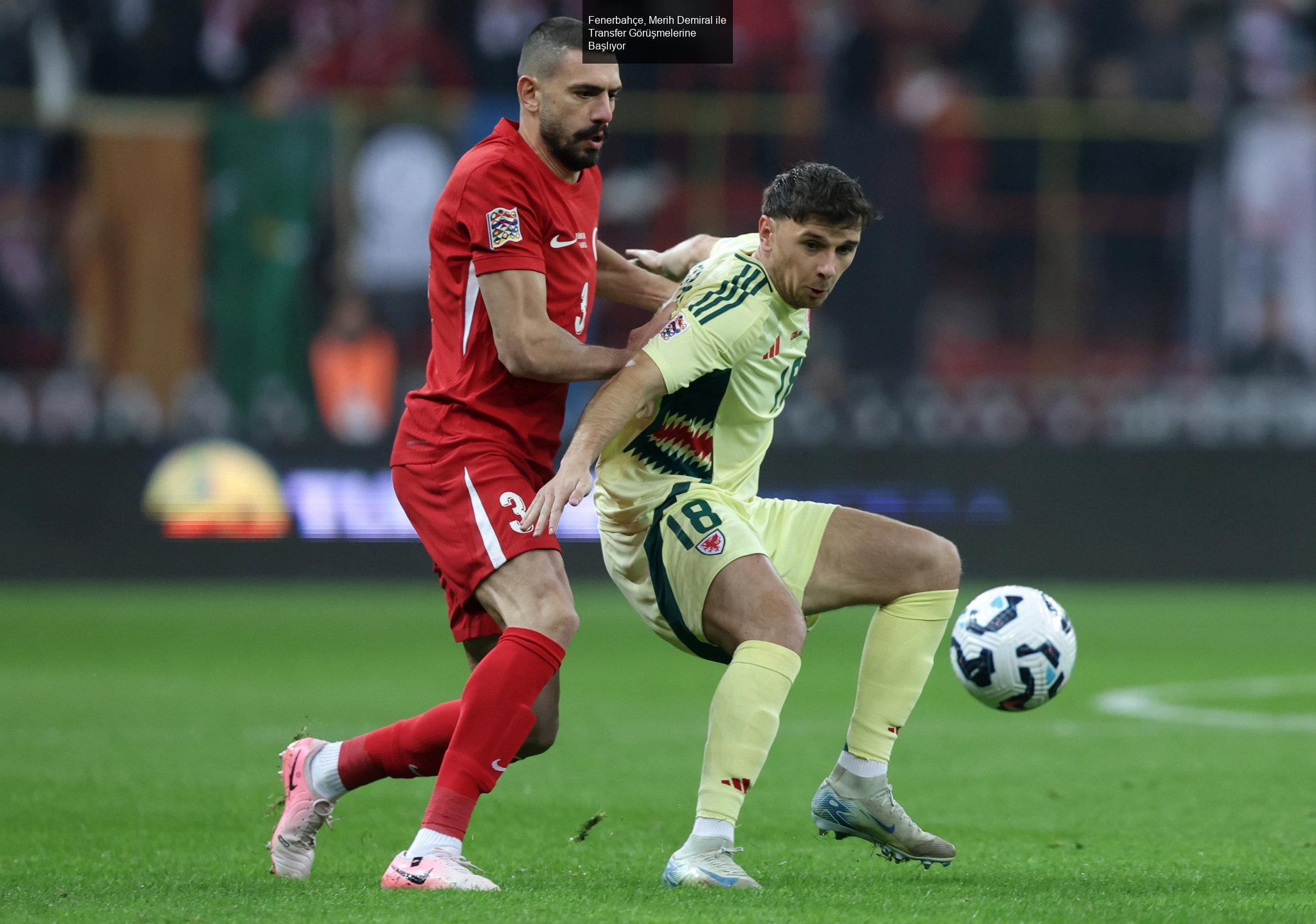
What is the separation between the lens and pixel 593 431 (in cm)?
474

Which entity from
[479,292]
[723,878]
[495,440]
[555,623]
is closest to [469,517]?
[495,440]

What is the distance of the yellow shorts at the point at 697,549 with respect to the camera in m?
4.99

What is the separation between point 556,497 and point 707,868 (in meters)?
1.02

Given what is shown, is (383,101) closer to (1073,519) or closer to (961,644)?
(1073,519)

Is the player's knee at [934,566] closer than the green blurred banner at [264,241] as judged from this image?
Yes

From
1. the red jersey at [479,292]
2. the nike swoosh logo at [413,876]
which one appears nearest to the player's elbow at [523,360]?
the red jersey at [479,292]

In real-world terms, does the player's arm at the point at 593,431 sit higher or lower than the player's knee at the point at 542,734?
higher

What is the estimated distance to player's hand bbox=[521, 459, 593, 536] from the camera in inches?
181

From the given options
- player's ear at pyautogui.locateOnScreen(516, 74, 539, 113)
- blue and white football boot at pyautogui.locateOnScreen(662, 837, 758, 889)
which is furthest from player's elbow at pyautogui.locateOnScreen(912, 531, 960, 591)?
player's ear at pyautogui.locateOnScreen(516, 74, 539, 113)

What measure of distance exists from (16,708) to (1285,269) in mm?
11575

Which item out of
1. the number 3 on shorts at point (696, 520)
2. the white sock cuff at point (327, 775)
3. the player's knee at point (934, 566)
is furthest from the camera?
the player's knee at point (934, 566)

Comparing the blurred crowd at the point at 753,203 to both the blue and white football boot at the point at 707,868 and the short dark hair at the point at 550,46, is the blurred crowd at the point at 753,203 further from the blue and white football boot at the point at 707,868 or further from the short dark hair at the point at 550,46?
the blue and white football boot at the point at 707,868

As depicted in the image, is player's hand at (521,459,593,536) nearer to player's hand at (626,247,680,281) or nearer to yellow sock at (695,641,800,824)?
yellow sock at (695,641,800,824)

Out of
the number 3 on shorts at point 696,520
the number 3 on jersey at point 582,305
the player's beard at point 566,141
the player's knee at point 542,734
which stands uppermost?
the player's beard at point 566,141
